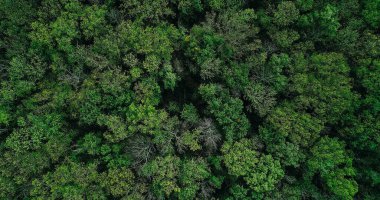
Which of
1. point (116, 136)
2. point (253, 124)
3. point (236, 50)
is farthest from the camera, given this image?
point (253, 124)

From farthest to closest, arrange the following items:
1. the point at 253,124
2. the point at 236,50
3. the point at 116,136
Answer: the point at 253,124 → the point at 236,50 → the point at 116,136

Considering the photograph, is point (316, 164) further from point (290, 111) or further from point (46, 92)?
point (46, 92)

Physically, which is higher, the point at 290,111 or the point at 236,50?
the point at 236,50

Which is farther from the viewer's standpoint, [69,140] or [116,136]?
[69,140]

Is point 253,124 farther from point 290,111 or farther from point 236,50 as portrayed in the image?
point 236,50

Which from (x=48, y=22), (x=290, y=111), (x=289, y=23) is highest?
(x=289, y=23)

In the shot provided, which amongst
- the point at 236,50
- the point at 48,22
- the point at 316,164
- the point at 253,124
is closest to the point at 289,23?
the point at 236,50

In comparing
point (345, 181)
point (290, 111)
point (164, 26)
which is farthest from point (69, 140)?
point (345, 181)
